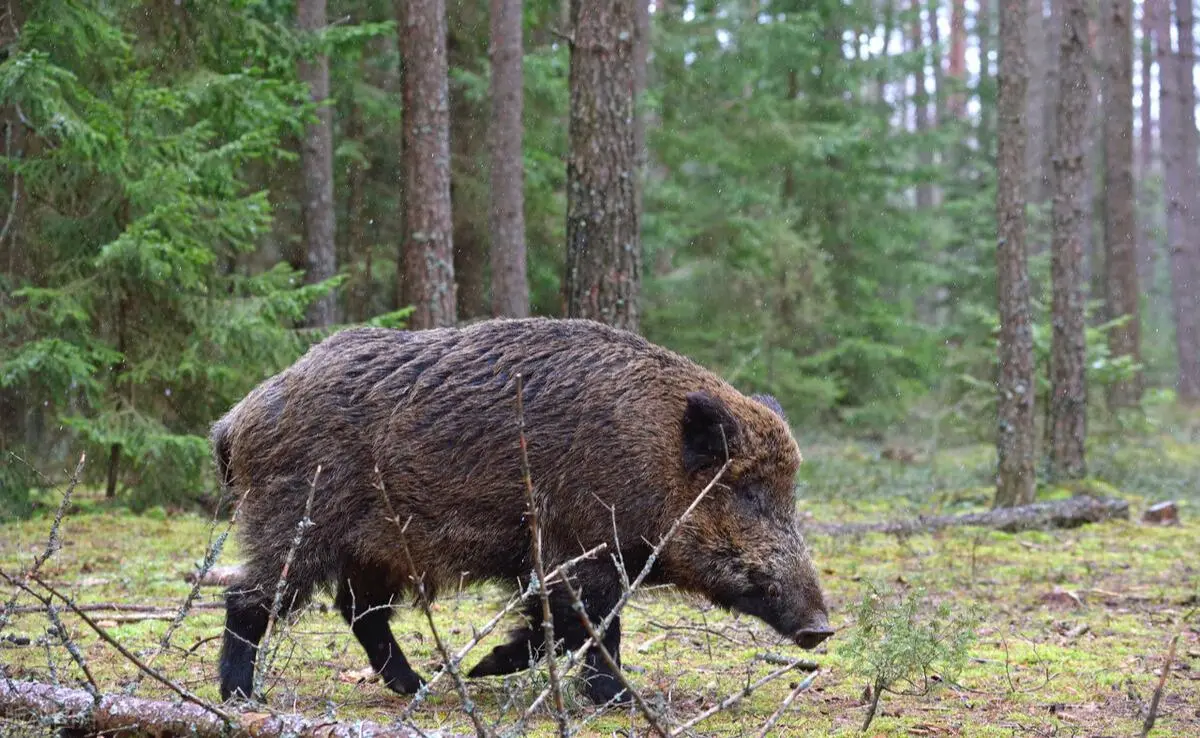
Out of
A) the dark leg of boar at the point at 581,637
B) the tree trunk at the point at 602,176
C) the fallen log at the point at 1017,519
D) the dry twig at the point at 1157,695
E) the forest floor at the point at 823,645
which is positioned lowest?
the fallen log at the point at 1017,519

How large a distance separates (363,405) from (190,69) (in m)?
7.88

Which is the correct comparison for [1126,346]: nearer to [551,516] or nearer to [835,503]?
[835,503]

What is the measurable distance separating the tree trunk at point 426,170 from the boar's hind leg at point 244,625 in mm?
6817

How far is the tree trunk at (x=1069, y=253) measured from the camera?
14.3 metres

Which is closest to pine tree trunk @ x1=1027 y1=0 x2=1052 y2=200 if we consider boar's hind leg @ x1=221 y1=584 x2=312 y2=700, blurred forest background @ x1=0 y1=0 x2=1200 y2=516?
blurred forest background @ x1=0 y1=0 x2=1200 y2=516

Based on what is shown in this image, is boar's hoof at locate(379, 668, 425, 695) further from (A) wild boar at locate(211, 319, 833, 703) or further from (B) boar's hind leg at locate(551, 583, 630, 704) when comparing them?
(B) boar's hind leg at locate(551, 583, 630, 704)

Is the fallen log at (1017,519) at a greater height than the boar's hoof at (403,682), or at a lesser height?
lesser

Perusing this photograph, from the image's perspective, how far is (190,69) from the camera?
12164mm

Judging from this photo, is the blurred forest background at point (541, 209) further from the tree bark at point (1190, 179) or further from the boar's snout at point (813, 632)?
the boar's snout at point (813, 632)

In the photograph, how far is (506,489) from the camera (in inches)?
215

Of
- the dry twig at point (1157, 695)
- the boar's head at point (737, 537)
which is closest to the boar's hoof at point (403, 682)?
the boar's head at point (737, 537)

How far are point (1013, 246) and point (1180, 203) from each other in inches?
729

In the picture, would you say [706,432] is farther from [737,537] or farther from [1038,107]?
[1038,107]

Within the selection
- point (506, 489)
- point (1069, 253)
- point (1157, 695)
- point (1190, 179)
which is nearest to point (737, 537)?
point (506, 489)
